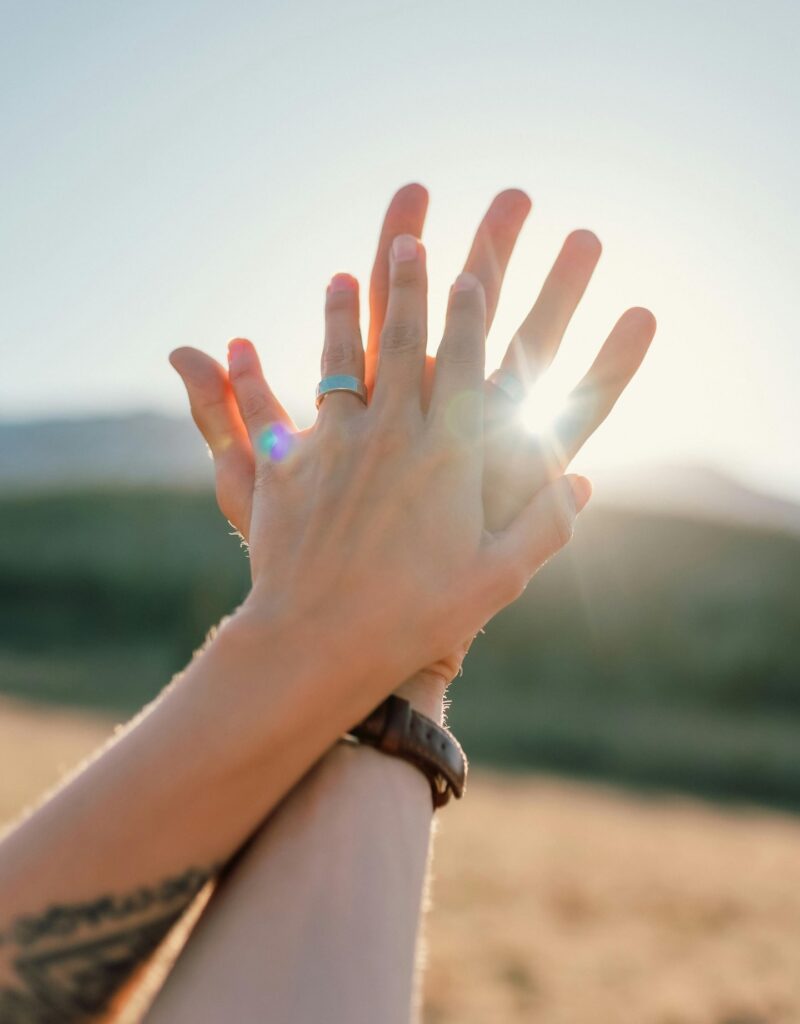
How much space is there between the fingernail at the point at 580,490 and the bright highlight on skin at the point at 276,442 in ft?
1.54

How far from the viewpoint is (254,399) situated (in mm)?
1714

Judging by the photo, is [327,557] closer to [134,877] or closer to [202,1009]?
[134,877]

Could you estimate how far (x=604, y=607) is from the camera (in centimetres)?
2503

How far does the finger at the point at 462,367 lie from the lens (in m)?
1.50

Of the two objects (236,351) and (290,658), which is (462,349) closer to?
(236,351)

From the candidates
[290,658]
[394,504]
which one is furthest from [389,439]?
[290,658]

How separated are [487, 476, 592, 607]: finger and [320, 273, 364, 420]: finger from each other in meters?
0.33

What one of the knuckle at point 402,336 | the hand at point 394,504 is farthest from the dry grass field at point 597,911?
the knuckle at point 402,336

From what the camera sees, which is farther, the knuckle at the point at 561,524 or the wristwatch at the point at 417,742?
the knuckle at the point at 561,524

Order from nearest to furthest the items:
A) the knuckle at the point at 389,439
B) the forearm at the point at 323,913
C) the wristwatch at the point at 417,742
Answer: the forearm at the point at 323,913, the wristwatch at the point at 417,742, the knuckle at the point at 389,439

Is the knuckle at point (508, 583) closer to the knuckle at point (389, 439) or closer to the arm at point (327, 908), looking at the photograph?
the arm at point (327, 908)

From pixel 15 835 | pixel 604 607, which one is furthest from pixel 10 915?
pixel 604 607

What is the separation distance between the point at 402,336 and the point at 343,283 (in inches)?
8.7

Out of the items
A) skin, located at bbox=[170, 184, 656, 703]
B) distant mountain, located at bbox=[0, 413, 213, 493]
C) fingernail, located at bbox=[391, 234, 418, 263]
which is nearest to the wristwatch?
skin, located at bbox=[170, 184, 656, 703]
